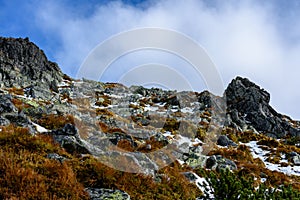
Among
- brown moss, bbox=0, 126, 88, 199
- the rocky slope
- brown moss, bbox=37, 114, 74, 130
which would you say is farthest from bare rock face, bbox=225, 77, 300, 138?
A: brown moss, bbox=0, 126, 88, 199

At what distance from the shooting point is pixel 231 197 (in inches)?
281

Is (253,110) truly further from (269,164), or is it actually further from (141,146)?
(141,146)

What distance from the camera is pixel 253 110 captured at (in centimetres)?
3472

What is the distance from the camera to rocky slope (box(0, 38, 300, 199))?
26.8ft

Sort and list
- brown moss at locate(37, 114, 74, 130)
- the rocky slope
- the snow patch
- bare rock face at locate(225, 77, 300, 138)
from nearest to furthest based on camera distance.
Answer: the rocky slope
brown moss at locate(37, 114, 74, 130)
the snow patch
bare rock face at locate(225, 77, 300, 138)

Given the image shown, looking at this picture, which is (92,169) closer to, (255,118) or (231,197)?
(231,197)

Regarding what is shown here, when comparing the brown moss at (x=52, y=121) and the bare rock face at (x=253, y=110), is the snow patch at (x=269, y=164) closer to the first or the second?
the bare rock face at (x=253, y=110)

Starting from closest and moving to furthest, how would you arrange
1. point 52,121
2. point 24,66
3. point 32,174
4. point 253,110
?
point 32,174, point 52,121, point 253,110, point 24,66

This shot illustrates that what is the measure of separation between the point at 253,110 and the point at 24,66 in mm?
31238

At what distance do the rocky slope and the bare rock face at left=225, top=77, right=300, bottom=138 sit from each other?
12cm

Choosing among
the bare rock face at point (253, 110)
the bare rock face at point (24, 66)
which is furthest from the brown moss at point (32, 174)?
the bare rock face at point (24, 66)

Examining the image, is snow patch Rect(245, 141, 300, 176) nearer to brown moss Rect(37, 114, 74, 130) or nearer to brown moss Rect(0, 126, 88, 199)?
brown moss Rect(37, 114, 74, 130)

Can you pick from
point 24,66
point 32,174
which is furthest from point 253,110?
point 32,174

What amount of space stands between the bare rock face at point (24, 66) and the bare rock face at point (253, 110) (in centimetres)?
2241
